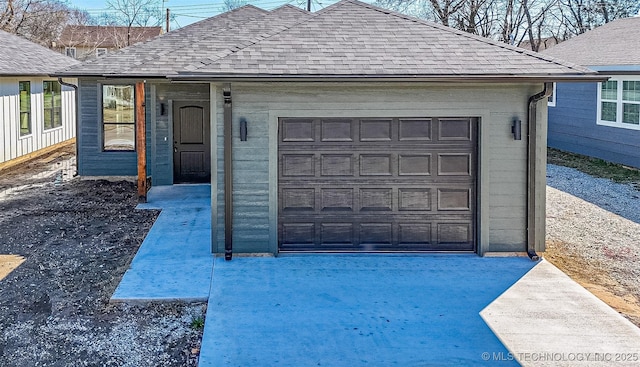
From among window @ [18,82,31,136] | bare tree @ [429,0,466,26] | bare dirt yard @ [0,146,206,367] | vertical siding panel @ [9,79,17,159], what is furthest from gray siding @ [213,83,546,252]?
bare tree @ [429,0,466,26]

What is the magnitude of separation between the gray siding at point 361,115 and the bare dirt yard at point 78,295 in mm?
1803

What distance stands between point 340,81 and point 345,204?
168 centimetres

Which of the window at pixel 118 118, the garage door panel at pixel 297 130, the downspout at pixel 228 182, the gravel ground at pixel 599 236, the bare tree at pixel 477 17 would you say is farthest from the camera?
the bare tree at pixel 477 17

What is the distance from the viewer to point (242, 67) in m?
7.00

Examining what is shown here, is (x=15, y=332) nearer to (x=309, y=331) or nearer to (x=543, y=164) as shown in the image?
(x=309, y=331)

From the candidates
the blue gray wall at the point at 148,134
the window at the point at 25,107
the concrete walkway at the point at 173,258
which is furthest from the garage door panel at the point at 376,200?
the window at the point at 25,107

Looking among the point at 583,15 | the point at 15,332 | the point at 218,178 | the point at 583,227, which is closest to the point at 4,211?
the point at 218,178

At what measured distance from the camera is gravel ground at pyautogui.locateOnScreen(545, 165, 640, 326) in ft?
21.5

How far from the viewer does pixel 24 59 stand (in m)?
16.5

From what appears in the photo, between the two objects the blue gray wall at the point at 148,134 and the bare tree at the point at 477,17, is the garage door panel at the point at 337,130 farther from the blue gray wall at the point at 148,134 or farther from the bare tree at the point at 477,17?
the bare tree at the point at 477,17

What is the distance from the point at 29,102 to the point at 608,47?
1755 cm

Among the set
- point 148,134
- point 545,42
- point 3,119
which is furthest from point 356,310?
point 545,42

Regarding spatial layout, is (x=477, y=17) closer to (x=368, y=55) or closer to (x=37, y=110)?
(x=37, y=110)

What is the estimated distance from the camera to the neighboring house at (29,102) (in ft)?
49.5
